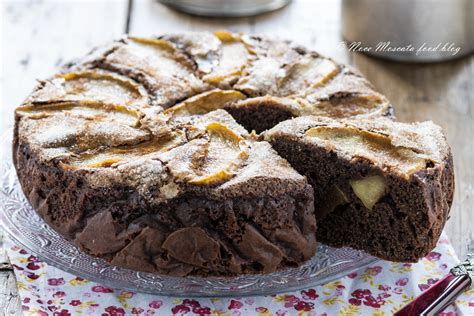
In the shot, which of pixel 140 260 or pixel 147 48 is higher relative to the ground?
pixel 147 48

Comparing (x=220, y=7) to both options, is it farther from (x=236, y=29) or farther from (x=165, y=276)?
(x=165, y=276)

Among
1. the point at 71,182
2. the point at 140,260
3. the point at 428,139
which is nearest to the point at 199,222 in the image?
the point at 140,260

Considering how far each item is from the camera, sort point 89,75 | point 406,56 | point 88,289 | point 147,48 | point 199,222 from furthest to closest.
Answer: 1. point 406,56
2. point 147,48
3. point 89,75
4. point 88,289
5. point 199,222

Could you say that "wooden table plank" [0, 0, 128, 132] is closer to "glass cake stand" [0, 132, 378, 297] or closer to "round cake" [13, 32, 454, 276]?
"round cake" [13, 32, 454, 276]

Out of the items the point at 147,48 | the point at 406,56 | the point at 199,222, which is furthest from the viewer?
the point at 406,56

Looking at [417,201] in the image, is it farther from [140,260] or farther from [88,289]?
[88,289]

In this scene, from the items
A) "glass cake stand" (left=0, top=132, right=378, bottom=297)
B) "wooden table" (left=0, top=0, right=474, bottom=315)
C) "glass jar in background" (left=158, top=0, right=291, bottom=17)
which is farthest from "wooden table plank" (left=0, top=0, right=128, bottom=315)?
"glass cake stand" (left=0, top=132, right=378, bottom=297)

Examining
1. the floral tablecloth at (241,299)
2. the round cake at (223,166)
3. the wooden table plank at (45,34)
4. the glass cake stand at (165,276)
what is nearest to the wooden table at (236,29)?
the wooden table plank at (45,34)
